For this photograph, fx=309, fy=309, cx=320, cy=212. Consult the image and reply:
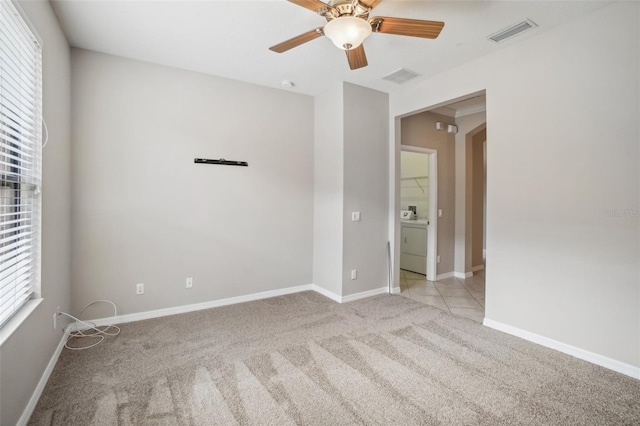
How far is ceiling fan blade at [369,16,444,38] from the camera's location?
2031 millimetres

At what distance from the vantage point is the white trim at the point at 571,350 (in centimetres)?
230

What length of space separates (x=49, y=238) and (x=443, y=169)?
5.05 meters

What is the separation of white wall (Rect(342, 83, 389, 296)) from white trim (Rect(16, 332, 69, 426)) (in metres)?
2.82

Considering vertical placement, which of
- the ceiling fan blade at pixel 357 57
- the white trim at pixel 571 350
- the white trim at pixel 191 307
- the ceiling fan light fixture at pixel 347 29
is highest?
the ceiling fan blade at pixel 357 57

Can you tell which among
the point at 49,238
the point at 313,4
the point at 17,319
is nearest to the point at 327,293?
the point at 49,238

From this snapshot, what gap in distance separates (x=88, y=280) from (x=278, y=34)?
9.80ft

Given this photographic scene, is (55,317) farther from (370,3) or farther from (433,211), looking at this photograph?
(433,211)

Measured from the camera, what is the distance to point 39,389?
6.53 ft

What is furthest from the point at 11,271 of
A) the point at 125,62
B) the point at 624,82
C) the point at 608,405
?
the point at 624,82

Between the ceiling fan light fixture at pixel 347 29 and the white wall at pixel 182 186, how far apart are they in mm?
2133

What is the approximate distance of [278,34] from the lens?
2768 millimetres

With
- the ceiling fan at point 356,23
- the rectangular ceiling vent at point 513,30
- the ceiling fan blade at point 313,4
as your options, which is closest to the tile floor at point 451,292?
the rectangular ceiling vent at point 513,30

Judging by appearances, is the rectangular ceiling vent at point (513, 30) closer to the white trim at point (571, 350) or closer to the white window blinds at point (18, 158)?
the white trim at point (571, 350)

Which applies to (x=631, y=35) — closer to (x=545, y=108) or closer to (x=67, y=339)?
(x=545, y=108)
